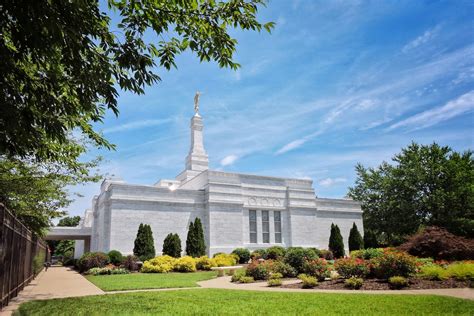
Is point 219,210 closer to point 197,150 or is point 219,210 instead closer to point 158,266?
point 197,150

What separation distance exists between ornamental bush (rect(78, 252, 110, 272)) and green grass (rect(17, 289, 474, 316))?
13210mm

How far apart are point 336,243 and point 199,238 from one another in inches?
531

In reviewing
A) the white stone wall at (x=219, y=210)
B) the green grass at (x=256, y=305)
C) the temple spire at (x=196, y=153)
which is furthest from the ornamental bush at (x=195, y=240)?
the green grass at (x=256, y=305)

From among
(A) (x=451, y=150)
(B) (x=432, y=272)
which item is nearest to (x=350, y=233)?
(A) (x=451, y=150)

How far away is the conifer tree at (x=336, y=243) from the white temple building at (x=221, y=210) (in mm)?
1765

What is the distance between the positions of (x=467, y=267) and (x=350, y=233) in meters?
25.5

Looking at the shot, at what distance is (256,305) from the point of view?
895 centimetres

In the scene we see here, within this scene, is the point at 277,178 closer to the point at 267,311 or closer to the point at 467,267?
the point at 467,267

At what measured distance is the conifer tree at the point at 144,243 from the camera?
26.1 metres

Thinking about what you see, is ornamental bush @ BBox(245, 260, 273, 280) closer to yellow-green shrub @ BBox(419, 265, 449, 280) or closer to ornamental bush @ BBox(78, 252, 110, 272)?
yellow-green shrub @ BBox(419, 265, 449, 280)

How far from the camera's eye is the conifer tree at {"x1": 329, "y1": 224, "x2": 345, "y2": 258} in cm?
3400

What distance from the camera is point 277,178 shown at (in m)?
35.2

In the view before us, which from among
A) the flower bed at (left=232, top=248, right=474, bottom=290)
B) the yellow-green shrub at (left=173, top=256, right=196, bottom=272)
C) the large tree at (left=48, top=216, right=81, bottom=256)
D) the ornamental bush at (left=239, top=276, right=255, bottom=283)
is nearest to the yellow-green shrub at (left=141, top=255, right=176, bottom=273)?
the yellow-green shrub at (left=173, top=256, right=196, bottom=272)

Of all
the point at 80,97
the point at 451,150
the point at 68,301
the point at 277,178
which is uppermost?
the point at 451,150
